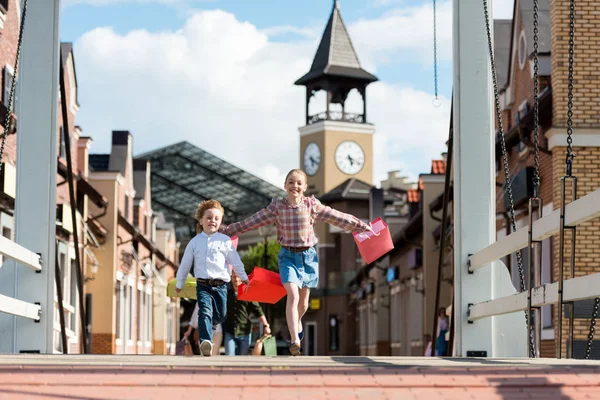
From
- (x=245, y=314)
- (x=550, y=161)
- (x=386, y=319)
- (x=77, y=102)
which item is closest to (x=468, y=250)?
(x=245, y=314)

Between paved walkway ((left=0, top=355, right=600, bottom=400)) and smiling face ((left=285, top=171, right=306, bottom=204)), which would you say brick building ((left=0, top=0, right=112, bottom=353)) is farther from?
paved walkway ((left=0, top=355, right=600, bottom=400))

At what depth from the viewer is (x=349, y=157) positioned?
107m

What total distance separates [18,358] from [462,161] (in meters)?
4.53

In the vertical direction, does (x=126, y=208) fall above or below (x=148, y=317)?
above

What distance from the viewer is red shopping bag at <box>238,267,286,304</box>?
39.5 ft

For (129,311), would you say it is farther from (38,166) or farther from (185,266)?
(38,166)

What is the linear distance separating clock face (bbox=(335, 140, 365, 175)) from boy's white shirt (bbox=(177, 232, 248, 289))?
308 ft

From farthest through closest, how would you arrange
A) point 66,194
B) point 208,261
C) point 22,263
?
point 66,194, point 208,261, point 22,263

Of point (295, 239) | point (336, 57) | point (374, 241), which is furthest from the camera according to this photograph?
point (336, 57)

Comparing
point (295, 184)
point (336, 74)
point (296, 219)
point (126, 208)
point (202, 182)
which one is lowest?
point (296, 219)

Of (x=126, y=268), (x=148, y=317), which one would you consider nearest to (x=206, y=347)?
(x=126, y=268)

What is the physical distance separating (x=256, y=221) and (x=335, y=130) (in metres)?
94.5

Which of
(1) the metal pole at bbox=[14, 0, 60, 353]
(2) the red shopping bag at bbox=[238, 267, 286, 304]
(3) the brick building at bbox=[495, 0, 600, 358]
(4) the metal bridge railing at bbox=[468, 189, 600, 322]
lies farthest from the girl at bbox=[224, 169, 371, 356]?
(3) the brick building at bbox=[495, 0, 600, 358]

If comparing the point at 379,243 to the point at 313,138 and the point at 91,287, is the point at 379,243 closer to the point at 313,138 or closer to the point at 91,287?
the point at 91,287
